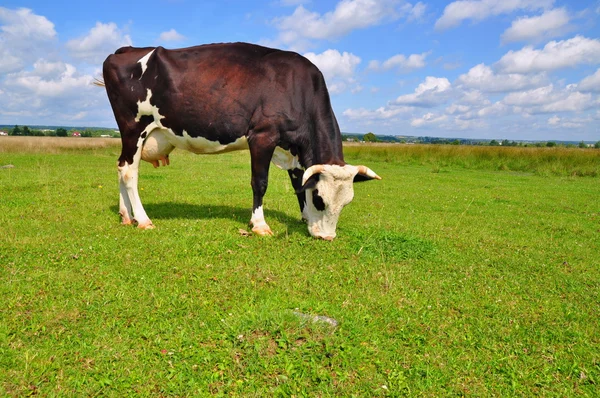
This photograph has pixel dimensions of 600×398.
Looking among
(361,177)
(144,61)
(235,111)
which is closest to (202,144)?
(235,111)

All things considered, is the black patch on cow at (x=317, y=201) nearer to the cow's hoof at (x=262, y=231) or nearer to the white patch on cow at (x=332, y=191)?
the white patch on cow at (x=332, y=191)

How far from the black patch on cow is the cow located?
2 cm

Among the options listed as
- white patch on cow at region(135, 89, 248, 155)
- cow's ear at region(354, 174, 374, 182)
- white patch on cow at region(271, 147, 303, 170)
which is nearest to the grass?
white patch on cow at region(271, 147, 303, 170)

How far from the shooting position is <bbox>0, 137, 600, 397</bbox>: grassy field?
3.84 m

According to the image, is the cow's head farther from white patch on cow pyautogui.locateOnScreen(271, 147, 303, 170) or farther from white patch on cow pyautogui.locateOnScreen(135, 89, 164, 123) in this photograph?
white patch on cow pyautogui.locateOnScreen(135, 89, 164, 123)

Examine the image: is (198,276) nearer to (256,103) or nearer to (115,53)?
(256,103)

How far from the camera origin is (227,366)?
3877 mm

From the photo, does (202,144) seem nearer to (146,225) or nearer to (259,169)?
(259,169)

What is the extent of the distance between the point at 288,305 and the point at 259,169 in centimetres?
354

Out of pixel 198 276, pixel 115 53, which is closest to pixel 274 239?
pixel 198 276

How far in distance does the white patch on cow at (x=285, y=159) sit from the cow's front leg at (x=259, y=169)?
39 cm

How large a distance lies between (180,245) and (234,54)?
11.7 feet

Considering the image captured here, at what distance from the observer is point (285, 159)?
334 inches

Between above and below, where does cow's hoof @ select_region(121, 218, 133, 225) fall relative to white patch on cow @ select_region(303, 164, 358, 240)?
below
